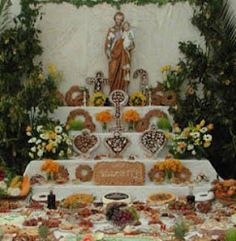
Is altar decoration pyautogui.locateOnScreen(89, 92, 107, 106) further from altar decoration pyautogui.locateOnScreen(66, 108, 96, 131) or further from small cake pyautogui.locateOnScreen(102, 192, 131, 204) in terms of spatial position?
small cake pyautogui.locateOnScreen(102, 192, 131, 204)

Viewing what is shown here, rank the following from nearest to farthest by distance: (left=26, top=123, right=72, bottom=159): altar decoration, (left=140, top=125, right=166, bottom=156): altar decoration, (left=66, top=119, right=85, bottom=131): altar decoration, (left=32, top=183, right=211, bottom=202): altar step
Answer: (left=32, top=183, right=211, bottom=202): altar step, (left=26, top=123, right=72, bottom=159): altar decoration, (left=140, top=125, right=166, bottom=156): altar decoration, (left=66, top=119, right=85, bottom=131): altar decoration

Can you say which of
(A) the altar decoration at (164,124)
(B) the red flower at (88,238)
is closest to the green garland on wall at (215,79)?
(A) the altar decoration at (164,124)

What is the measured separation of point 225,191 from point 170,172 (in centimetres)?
88

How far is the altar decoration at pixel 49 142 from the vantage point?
24.9 ft

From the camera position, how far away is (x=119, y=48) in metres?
8.45

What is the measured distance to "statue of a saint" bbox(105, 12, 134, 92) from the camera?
841cm

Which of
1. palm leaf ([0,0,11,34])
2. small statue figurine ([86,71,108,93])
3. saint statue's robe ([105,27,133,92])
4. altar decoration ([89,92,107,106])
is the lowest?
altar decoration ([89,92,107,106])

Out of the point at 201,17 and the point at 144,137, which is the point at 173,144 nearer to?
the point at 144,137

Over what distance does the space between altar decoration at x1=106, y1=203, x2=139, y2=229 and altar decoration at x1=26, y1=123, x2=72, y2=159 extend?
6.42 ft

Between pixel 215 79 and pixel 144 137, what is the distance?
1286 mm

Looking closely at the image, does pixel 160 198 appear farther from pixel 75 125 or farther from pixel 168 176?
pixel 75 125

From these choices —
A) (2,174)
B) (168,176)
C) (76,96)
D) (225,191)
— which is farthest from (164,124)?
(2,174)

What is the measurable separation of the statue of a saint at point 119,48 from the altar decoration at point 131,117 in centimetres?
58

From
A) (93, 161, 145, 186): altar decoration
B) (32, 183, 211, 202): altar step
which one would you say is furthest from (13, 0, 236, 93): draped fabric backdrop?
(32, 183, 211, 202): altar step
